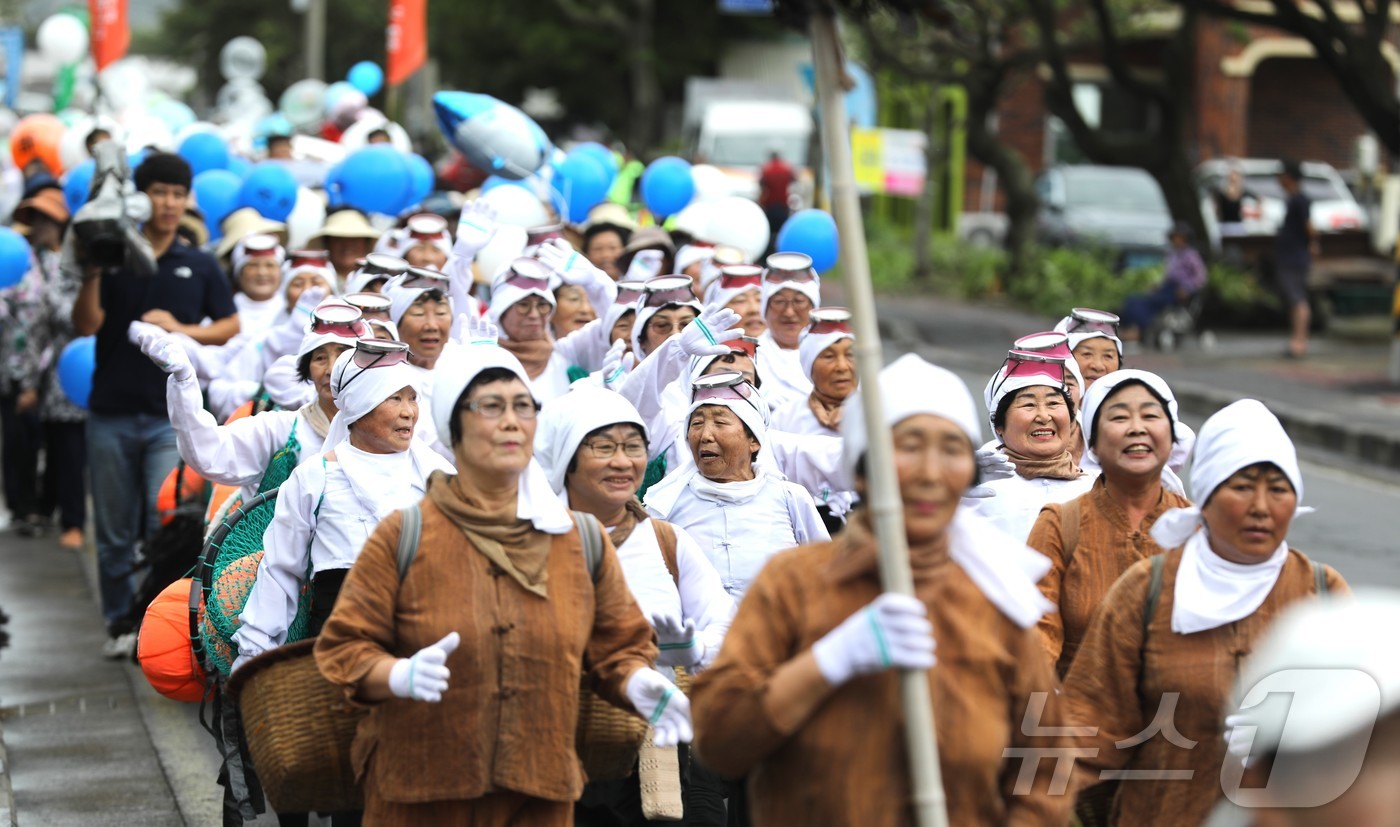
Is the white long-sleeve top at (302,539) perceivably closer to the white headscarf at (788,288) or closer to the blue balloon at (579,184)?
the white headscarf at (788,288)

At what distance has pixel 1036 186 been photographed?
93.1 ft

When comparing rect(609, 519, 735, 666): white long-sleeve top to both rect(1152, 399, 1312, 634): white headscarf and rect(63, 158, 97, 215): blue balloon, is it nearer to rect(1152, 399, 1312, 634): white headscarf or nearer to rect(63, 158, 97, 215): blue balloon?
rect(1152, 399, 1312, 634): white headscarf

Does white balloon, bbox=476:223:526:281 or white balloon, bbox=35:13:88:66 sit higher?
white balloon, bbox=35:13:88:66

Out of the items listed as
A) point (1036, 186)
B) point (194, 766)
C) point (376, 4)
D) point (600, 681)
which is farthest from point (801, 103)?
point (600, 681)

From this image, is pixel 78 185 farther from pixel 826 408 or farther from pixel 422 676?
pixel 422 676

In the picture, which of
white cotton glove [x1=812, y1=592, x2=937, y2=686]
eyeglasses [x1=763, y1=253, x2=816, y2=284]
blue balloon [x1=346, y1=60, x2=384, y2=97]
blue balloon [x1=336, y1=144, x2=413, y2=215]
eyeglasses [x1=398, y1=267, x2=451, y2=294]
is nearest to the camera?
white cotton glove [x1=812, y1=592, x2=937, y2=686]

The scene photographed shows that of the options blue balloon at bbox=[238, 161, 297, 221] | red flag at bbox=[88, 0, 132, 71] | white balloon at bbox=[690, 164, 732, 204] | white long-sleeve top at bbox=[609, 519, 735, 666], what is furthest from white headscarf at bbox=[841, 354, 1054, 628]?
red flag at bbox=[88, 0, 132, 71]

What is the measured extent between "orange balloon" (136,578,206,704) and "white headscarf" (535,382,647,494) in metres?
1.23

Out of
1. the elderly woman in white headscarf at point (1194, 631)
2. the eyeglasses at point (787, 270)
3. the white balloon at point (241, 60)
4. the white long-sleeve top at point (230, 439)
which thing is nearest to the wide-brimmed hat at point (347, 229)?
the eyeglasses at point (787, 270)

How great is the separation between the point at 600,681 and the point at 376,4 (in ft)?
155

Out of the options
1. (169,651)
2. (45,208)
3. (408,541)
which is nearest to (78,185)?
(45,208)

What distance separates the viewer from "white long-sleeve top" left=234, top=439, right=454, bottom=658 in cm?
523

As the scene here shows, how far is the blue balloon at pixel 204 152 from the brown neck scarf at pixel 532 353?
5.34 metres

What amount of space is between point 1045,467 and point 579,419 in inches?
58.6
